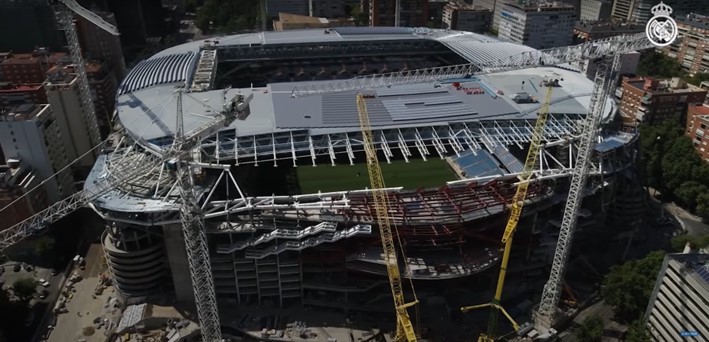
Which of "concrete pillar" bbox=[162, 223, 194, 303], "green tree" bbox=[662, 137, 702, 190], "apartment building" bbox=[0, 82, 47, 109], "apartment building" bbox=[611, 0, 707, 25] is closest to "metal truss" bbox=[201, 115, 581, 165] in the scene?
"concrete pillar" bbox=[162, 223, 194, 303]

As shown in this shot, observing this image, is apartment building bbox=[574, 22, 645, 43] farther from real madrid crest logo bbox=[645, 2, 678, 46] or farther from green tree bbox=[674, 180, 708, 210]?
real madrid crest logo bbox=[645, 2, 678, 46]

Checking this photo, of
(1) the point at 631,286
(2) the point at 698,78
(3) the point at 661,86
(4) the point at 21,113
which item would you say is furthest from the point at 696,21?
(4) the point at 21,113

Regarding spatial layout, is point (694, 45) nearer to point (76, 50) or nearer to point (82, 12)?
point (82, 12)

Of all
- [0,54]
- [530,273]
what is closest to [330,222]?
[530,273]

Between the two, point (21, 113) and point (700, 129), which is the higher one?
point (21, 113)

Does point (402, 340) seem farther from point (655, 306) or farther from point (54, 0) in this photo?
point (54, 0)
